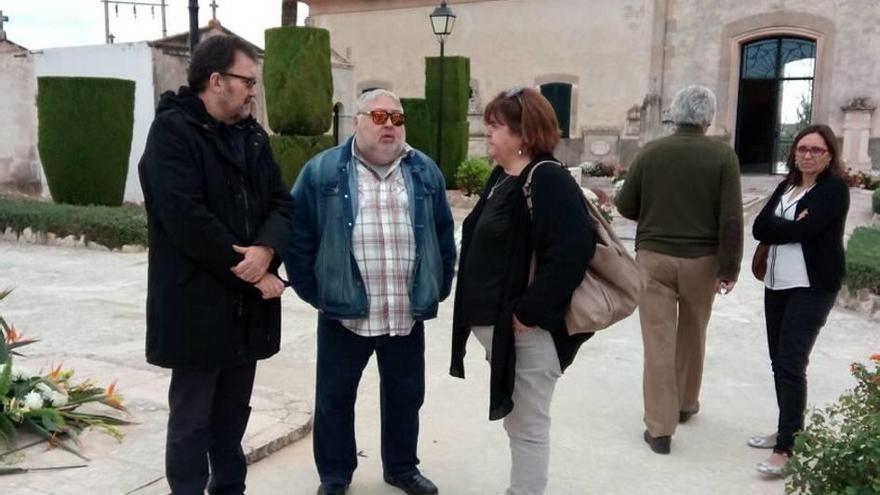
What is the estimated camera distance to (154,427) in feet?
12.2

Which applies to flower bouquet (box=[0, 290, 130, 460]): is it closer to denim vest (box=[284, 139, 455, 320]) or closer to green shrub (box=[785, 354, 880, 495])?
denim vest (box=[284, 139, 455, 320])

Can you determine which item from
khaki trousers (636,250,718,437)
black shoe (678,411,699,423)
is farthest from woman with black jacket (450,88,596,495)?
black shoe (678,411,699,423)

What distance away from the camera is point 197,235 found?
2.51 metres

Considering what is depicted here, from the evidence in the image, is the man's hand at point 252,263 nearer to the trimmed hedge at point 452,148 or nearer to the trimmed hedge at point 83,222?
the trimmed hedge at point 83,222

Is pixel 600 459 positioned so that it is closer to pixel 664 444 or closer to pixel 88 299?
pixel 664 444

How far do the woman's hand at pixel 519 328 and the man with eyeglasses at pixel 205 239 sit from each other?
Answer: 33.3 inches

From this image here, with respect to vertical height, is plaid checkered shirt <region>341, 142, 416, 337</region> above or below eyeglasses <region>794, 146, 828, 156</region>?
below

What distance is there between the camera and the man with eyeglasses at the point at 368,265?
3.04 m

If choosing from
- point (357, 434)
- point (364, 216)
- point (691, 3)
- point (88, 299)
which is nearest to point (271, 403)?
point (357, 434)

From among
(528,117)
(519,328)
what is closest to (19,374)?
(519,328)

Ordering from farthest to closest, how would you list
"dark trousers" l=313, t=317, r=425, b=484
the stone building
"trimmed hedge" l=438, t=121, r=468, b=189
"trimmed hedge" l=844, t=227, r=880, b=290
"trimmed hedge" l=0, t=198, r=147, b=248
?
the stone building, "trimmed hedge" l=438, t=121, r=468, b=189, "trimmed hedge" l=0, t=198, r=147, b=248, "trimmed hedge" l=844, t=227, r=880, b=290, "dark trousers" l=313, t=317, r=425, b=484

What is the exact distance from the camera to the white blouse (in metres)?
3.59

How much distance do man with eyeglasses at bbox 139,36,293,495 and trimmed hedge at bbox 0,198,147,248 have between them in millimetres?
7705

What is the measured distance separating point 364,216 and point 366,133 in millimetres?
325
